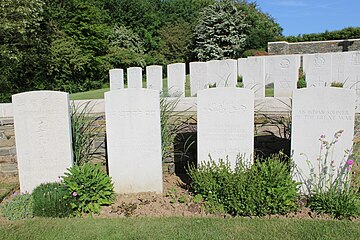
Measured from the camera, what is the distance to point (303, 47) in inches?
843

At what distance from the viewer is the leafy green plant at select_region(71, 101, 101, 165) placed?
4.78 metres

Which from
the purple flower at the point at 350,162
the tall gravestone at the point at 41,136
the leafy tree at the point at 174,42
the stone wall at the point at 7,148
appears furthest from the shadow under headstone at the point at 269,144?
the leafy tree at the point at 174,42

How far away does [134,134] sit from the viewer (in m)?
4.29

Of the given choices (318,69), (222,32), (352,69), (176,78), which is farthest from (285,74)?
(222,32)

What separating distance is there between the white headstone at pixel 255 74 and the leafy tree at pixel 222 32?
14.6m

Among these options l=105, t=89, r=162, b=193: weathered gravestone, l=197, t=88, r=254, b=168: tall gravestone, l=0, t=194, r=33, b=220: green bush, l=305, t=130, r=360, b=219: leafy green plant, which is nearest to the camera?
l=305, t=130, r=360, b=219: leafy green plant

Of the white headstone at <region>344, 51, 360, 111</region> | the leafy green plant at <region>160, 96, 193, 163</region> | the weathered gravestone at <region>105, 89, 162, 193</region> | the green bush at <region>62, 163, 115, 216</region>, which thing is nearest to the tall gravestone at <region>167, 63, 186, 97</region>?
the leafy green plant at <region>160, 96, 193, 163</region>

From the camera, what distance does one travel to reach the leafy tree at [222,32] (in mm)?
24109

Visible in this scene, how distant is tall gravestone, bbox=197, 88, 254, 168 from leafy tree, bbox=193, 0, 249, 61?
67.0ft

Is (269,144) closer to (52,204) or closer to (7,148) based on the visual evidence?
(52,204)

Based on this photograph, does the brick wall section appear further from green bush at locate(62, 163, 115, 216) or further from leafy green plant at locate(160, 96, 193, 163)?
green bush at locate(62, 163, 115, 216)

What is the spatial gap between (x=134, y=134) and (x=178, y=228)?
1396 mm

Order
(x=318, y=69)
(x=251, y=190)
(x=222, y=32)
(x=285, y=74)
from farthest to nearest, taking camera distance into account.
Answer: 1. (x=222, y=32)
2. (x=285, y=74)
3. (x=318, y=69)
4. (x=251, y=190)

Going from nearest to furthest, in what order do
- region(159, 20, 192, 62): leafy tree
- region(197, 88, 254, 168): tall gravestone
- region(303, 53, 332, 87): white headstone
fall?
region(197, 88, 254, 168): tall gravestone < region(303, 53, 332, 87): white headstone < region(159, 20, 192, 62): leafy tree
